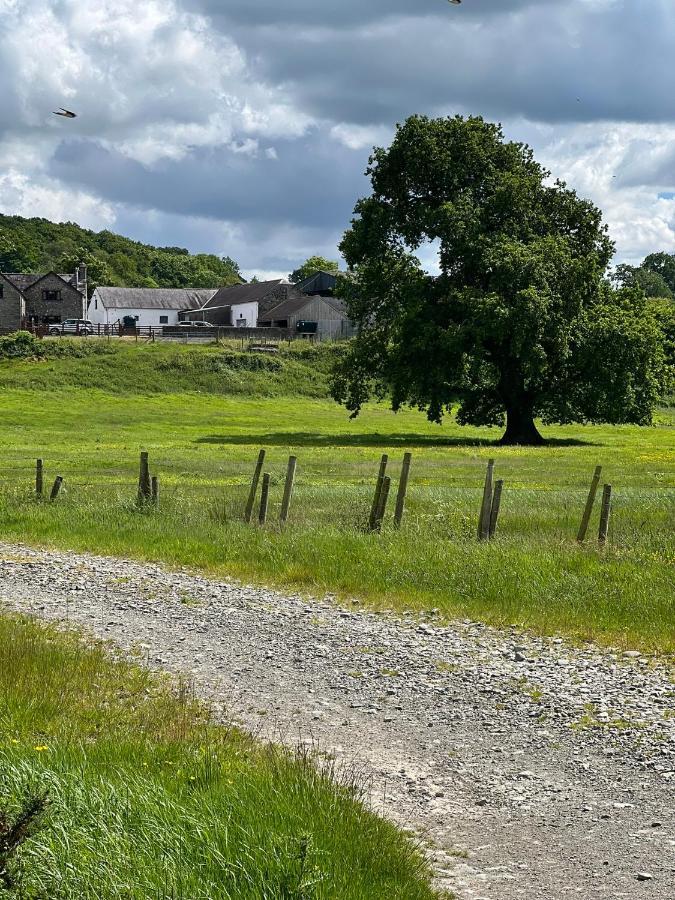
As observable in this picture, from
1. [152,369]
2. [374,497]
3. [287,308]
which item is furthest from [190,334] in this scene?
[374,497]

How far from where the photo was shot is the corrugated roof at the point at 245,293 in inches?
5000

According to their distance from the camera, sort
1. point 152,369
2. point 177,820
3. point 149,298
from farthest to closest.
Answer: point 149,298, point 152,369, point 177,820

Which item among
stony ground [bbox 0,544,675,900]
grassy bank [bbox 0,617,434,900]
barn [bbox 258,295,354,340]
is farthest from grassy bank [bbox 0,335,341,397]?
grassy bank [bbox 0,617,434,900]

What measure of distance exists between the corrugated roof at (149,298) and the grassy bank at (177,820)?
123 m

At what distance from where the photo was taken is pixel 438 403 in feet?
182

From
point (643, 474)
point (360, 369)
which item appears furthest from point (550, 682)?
point (360, 369)

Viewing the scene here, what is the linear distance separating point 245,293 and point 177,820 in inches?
5019

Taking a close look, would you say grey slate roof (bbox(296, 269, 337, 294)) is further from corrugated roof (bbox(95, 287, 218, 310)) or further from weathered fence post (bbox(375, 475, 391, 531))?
weathered fence post (bbox(375, 475, 391, 531))

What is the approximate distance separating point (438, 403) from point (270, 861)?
50170 mm

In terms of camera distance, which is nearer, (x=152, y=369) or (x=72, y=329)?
(x=152, y=369)

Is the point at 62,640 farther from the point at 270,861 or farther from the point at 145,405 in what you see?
the point at 145,405

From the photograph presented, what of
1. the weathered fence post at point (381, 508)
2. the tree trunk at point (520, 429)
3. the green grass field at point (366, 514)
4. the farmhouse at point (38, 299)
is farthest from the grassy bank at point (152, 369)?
the weathered fence post at point (381, 508)

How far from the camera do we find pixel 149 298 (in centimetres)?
13050

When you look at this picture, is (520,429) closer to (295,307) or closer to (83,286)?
(295,307)
